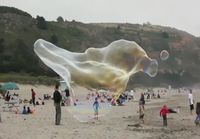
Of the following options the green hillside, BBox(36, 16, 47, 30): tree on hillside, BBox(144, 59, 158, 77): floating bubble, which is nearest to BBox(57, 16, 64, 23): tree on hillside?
the green hillside

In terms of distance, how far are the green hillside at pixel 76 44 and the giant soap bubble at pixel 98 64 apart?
49796 mm

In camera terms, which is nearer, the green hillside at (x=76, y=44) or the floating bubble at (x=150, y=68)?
the floating bubble at (x=150, y=68)

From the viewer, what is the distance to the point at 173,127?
79.5 ft

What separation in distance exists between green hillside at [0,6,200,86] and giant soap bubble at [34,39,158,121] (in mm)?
49796

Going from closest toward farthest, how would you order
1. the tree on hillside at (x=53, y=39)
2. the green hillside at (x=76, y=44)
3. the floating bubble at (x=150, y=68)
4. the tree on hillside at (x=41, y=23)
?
the floating bubble at (x=150, y=68)
the green hillside at (x=76, y=44)
the tree on hillside at (x=53, y=39)
the tree on hillside at (x=41, y=23)

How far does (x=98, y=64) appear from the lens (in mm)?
22922

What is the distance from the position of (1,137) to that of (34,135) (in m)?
1.31

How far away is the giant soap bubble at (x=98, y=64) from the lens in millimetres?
22016

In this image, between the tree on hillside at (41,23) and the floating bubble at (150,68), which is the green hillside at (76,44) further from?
the floating bubble at (150,68)

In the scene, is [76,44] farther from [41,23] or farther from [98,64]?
[98,64]

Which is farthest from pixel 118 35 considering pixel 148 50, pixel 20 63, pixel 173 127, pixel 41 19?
pixel 173 127

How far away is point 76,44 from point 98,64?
291 feet

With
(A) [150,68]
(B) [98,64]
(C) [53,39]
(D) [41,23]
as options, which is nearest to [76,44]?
(D) [41,23]

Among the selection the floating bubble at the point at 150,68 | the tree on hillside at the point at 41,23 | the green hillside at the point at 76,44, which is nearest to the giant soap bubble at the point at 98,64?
the floating bubble at the point at 150,68
